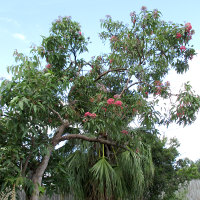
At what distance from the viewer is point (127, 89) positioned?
769 cm

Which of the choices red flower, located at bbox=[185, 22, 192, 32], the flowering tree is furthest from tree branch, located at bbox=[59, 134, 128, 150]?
red flower, located at bbox=[185, 22, 192, 32]

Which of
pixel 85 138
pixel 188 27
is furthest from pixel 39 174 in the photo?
pixel 188 27

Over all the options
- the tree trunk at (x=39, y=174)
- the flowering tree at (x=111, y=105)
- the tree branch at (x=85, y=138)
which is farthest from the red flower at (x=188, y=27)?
the tree trunk at (x=39, y=174)

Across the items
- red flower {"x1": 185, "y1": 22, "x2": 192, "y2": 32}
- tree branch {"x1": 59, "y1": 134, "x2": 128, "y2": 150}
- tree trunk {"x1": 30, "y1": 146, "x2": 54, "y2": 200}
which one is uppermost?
red flower {"x1": 185, "y1": 22, "x2": 192, "y2": 32}

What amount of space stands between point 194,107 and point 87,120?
220 centimetres

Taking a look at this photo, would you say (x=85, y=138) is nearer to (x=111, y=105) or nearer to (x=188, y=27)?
(x=111, y=105)

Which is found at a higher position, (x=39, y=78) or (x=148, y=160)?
(x=39, y=78)

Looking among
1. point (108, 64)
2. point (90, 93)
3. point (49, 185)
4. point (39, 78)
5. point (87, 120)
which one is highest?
point (108, 64)

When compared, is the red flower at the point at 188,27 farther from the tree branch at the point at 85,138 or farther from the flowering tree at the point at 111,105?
the tree branch at the point at 85,138

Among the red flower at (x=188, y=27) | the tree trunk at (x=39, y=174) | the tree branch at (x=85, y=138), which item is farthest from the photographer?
the red flower at (x=188, y=27)

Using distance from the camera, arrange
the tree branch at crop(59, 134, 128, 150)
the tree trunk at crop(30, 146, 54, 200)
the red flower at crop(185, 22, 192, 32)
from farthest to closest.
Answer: the red flower at crop(185, 22, 192, 32) < the tree branch at crop(59, 134, 128, 150) < the tree trunk at crop(30, 146, 54, 200)

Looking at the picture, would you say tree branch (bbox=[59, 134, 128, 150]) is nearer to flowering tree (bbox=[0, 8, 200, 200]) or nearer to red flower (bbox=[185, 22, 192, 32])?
flowering tree (bbox=[0, 8, 200, 200])

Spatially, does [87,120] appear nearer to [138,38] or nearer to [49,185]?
[49,185]

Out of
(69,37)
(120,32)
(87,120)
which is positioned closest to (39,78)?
(87,120)
